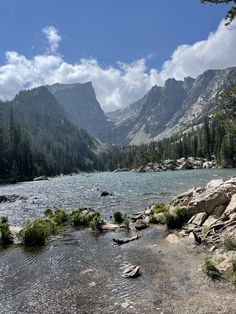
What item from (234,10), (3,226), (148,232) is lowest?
(148,232)

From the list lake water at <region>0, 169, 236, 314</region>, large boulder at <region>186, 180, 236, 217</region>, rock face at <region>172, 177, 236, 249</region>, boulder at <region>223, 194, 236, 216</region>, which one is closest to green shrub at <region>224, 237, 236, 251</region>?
rock face at <region>172, 177, 236, 249</region>

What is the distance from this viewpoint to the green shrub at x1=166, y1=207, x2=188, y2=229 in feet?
93.3

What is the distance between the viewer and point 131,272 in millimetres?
17172

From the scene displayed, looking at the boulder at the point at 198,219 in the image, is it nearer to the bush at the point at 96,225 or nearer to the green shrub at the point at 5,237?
the bush at the point at 96,225

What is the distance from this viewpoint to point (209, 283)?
50.0 ft

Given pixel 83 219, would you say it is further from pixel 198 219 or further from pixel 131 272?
pixel 131 272

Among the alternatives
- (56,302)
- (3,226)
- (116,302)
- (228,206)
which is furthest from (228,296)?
(3,226)

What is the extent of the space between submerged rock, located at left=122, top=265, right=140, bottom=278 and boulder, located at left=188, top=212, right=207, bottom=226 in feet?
34.8

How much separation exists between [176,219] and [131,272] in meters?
12.2

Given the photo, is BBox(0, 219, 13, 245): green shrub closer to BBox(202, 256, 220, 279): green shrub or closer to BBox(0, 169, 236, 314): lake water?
BBox(0, 169, 236, 314): lake water

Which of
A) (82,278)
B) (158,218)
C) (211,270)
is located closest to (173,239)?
(158,218)

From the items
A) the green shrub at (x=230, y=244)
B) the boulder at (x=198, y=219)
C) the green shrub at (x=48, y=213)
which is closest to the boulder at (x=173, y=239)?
the boulder at (x=198, y=219)

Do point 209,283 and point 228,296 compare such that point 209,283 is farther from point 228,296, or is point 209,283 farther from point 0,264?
point 0,264

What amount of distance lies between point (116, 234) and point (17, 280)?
12.0m
